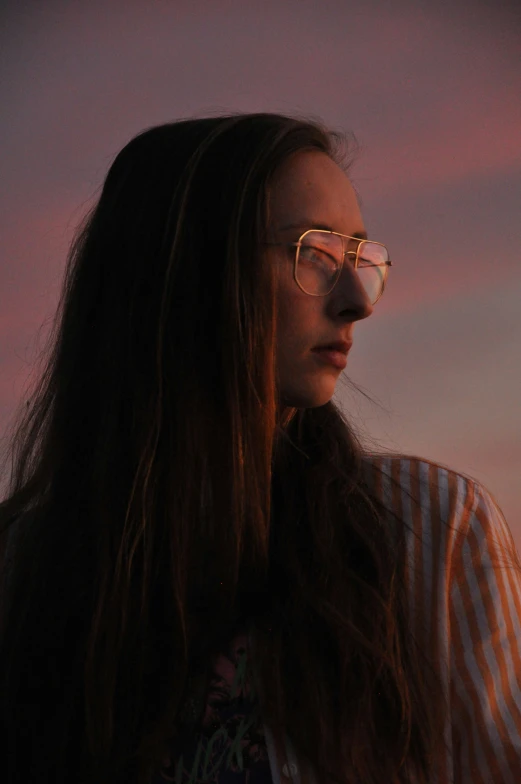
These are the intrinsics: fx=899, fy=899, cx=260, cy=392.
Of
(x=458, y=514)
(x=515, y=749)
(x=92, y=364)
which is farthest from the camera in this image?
(x=92, y=364)

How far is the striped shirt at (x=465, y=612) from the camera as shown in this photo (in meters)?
1.52

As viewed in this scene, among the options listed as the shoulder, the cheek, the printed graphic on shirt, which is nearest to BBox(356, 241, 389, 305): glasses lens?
the cheek

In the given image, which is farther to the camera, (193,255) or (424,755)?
(193,255)

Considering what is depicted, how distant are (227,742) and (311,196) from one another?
1069mm

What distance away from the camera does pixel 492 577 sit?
163 centimetres

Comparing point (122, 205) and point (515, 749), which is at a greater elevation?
point (122, 205)

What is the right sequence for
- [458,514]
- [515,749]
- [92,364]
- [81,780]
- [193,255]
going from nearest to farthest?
[515,749] → [81,780] → [458,514] → [193,255] → [92,364]

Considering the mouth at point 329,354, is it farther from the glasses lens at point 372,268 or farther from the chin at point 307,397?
the glasses lens at point 372,268

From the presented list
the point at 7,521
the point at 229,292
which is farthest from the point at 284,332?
the point at 7,521

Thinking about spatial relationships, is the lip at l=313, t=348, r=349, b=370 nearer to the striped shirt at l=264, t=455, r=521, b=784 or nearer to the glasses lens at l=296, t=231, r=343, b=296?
the glasses lens at l=296, t=231, r=343, b=296

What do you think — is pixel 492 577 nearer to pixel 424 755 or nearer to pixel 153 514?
pixel 424 755

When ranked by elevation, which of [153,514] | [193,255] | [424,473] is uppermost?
[193,255]

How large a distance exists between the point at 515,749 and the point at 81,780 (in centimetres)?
76

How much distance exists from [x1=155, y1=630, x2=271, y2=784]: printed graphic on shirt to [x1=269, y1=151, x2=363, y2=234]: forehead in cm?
88
